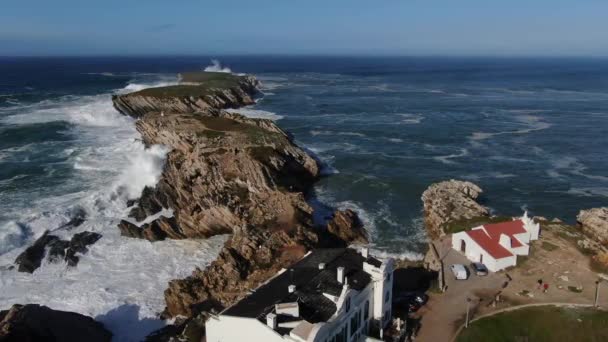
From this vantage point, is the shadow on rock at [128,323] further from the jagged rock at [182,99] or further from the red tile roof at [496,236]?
the jagged rock at [182,99]

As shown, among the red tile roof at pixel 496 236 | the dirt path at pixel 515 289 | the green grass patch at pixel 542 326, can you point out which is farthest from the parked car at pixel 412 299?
the red tile roof at pixel 496 236

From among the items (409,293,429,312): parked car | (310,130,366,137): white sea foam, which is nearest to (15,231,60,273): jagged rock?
(409,293,429,312): parked car

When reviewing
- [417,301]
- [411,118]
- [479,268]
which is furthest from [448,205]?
[411,118]

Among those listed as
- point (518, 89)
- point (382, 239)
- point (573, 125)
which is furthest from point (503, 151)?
point (518, 89)

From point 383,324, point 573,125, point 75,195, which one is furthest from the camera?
point 573,125

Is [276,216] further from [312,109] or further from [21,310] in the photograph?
[312,109]

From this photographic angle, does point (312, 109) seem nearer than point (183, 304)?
No
